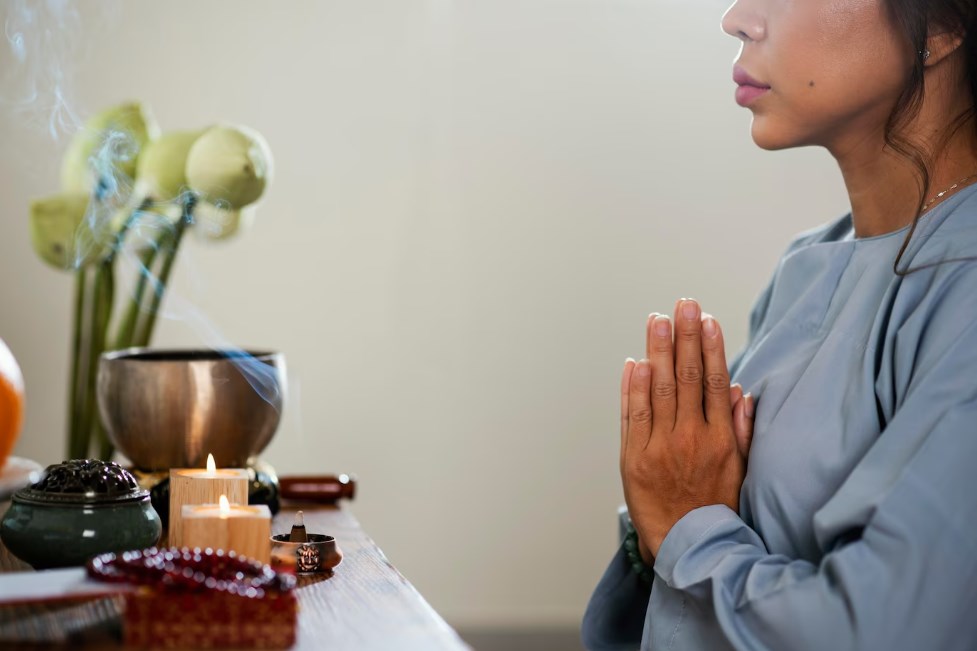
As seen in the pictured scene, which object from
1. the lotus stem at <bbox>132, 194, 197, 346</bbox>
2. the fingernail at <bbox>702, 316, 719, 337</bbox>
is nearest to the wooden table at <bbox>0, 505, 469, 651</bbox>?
the fingernail at <bbox>702, 316, 719, 337</bbox>

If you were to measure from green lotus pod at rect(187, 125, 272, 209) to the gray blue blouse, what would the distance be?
2.03 ft

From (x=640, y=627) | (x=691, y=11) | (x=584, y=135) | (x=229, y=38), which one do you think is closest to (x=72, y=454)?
(x=640, y=627)

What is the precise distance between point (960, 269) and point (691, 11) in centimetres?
143

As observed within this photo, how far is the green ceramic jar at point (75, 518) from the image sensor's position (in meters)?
0.75

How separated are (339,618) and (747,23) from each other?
76cm

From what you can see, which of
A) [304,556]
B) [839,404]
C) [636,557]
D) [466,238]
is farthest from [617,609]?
[466,238]

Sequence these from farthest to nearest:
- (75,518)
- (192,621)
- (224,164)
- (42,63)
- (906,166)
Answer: (42,63)
(224,164)
(906,166)
(75,518)
(192,621)

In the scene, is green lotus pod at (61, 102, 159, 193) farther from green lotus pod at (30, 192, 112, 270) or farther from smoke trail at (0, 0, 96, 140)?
smoke trail at (0, 0, 96, 140)

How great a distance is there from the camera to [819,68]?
1.05 meters

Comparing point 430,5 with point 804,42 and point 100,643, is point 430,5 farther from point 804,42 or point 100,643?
point 100,643

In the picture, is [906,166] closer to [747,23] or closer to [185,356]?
[747,23]

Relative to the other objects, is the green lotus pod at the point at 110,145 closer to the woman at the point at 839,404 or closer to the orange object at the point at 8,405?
the orange object at the point at 8,405

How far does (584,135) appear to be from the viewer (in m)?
2.17

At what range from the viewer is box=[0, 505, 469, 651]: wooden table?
24.3 inches
